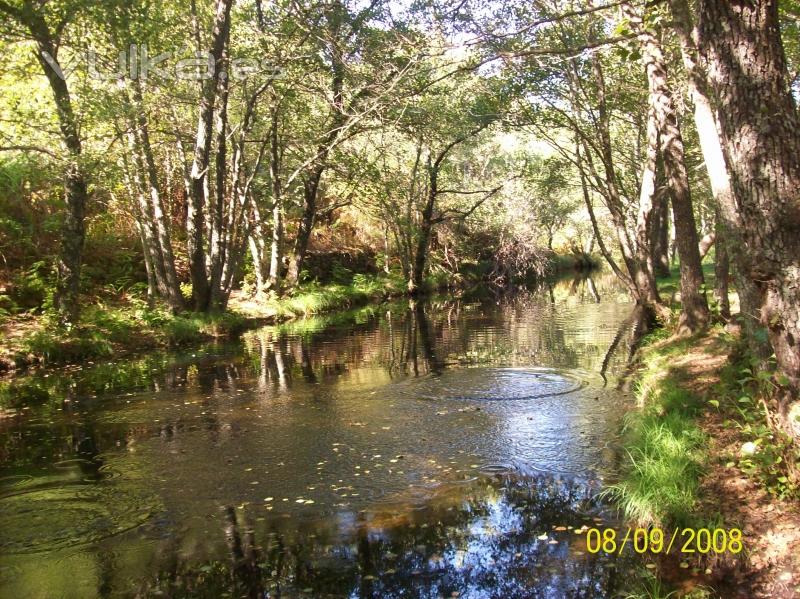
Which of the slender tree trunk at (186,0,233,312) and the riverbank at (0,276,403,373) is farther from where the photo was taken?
the slender tree trunk at (186,0,233,312)

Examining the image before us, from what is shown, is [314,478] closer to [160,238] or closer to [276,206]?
[160,238]

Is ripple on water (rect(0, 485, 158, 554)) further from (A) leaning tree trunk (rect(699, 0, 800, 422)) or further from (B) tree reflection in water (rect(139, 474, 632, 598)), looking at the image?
(A) leaning tree trunk (rect(699, 0, 800, 422))

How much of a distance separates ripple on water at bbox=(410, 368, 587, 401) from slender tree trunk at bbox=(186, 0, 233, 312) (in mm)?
9698

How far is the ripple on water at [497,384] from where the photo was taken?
35.9 ft

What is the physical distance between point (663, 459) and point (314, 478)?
355 centimetres

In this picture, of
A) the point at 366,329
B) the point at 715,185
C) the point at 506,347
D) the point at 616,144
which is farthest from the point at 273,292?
the point at 715,185

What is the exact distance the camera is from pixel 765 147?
4734 mm

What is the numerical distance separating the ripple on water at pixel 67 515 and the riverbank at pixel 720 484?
4.57 m

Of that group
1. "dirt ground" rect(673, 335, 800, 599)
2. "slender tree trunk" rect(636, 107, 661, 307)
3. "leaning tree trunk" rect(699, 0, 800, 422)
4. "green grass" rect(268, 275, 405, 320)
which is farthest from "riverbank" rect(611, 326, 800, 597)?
"green grass" rect(268, 275, 405, 320)

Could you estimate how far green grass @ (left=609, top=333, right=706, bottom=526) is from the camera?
5.40m

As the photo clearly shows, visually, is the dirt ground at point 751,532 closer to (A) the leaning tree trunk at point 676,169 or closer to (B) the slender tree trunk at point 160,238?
(A) the leaning tree trunk at point 676,169

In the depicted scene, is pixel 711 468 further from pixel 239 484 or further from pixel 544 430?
pixel 239 484

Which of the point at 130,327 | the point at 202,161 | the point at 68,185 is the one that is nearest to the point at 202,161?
the point at 202,161

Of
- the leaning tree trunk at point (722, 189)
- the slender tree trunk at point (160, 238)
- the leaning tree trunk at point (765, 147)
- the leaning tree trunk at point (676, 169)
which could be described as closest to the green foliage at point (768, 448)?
the leaning tree trunk at point (765, 147)
